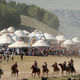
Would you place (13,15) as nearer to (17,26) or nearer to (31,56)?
(17,26)

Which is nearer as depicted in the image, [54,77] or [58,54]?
[54,77]

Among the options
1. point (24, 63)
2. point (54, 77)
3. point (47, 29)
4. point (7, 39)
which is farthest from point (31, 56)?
point (47, 29)

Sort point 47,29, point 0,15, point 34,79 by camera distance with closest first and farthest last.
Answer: point 34,79 < point 0,15 < point 47,29

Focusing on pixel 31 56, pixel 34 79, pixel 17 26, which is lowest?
pixel 34 79

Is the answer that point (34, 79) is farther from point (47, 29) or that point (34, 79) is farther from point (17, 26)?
point (47, 29)

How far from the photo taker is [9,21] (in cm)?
13312

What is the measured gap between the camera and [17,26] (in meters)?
143

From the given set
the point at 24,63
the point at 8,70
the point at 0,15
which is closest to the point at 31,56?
the point at 24,63

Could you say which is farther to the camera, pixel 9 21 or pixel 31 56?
pixel 9 21

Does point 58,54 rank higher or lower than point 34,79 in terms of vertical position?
higher

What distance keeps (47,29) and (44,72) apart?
135 metres

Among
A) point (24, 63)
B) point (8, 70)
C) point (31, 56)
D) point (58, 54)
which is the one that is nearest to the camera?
point (8, 70)

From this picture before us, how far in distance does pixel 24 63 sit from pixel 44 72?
9518mm

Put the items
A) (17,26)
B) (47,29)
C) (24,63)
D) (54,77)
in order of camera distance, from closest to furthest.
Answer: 1. (54,77)
2. (24,63)
3. (17,26)
4. (47,29)
